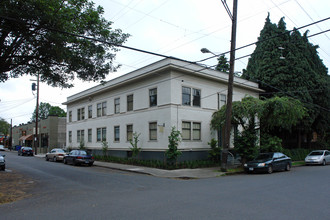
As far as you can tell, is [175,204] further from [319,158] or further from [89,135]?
[89,135]

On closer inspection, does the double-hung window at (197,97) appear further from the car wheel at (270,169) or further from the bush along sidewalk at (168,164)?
the car wheel at (270,169)

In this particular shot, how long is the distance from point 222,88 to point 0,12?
65.1 feet

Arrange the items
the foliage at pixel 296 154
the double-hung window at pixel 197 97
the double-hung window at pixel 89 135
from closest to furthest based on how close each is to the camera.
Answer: the double-hung window at pixel 197 97 → the foliage at pixel 296 154 → the double-hung window at pixel 89 135

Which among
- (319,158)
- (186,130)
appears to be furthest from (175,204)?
(319,158)

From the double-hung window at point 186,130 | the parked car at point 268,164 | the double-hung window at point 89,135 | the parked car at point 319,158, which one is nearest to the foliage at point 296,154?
the parked car at point 319,158

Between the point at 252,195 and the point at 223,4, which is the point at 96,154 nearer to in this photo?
the point at 223,4

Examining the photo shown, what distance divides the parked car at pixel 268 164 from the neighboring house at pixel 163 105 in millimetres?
5651

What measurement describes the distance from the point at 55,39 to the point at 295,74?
24.4 metres

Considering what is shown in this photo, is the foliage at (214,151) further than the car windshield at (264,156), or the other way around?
the foliage at (214,151)

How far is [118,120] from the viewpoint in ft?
91.6

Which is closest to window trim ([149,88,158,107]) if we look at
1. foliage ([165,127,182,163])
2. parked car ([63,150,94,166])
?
foliage ([165,127,182,163])

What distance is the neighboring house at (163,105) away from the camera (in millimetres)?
22125

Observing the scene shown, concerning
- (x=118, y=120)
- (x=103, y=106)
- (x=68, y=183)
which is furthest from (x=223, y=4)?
(x=103, y=106)

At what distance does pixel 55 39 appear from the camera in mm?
13352
